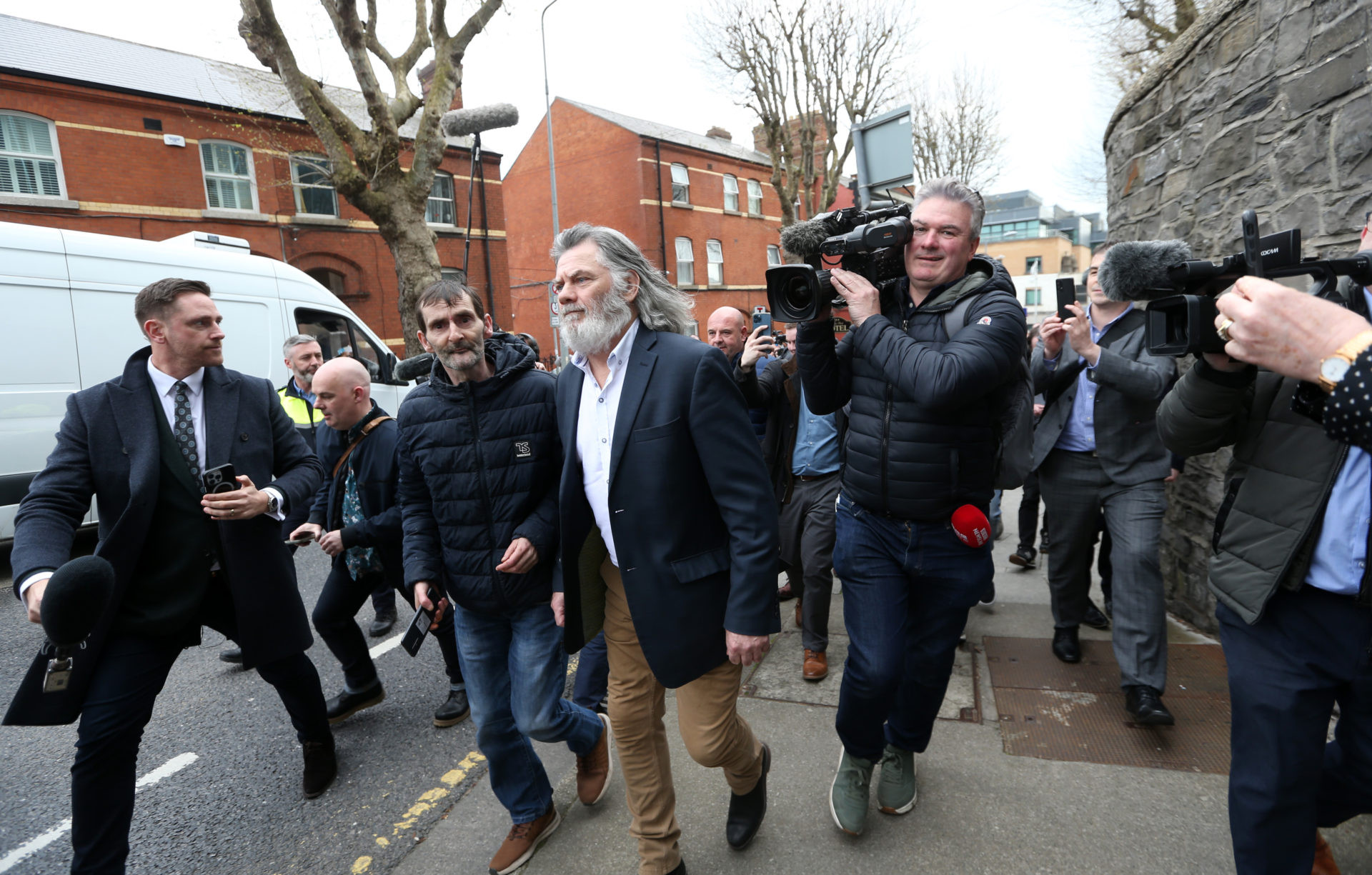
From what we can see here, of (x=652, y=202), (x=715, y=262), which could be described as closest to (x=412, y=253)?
(x=652, y=202)

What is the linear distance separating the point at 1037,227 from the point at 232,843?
63711 millimetres

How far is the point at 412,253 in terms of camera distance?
1056 cm

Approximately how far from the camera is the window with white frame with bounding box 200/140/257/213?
16391 millimetres

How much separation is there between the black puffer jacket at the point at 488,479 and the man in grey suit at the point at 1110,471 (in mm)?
2293

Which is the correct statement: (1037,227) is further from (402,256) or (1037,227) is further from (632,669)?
(632,669)

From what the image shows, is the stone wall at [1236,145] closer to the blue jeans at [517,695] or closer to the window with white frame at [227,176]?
the blue jeans at [517,695]

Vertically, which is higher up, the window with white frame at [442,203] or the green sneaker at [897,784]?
the window with white frame at [442,203]

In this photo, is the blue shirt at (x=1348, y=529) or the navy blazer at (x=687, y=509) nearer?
the blue shirt at (x=1348, y=529)

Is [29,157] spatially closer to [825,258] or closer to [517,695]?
[517,695]

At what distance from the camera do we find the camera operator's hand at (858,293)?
2.24m

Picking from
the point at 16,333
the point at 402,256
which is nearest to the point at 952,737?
the point at 16,333

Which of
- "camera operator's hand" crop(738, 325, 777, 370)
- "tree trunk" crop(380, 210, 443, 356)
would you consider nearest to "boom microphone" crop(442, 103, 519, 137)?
"tree trunk" crop(380, 210, 443, 356)

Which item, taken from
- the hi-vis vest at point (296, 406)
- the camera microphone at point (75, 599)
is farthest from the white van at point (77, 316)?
the camera microphone at point (75, 599)

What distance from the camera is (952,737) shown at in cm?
292
